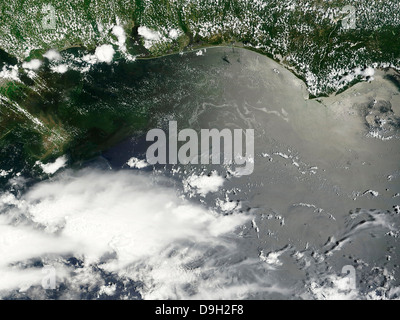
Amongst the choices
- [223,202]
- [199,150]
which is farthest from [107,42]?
[223,202]

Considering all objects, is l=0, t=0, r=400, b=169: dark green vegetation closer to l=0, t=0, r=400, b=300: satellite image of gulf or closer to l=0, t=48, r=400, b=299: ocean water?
l=0, t=0, r=400, b=300: satellite image of gulf

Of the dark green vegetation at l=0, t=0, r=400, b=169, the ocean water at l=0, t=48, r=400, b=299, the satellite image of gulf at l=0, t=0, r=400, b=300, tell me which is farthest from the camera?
the dark green vegetation at l=0, t=0, r=400, b=169

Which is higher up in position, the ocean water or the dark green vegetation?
the dark green vegetation

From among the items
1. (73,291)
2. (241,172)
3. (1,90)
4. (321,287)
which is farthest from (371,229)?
(1,90)

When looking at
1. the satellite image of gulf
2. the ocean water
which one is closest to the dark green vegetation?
the satellite image of gulf

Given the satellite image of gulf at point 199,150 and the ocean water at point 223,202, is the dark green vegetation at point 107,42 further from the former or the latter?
the ocean water at point 223,202

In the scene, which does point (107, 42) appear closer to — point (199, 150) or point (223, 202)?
point (199, 150)

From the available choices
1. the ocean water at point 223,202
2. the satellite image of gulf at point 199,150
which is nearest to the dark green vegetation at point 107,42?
the satellite image of gulf at point 199,150
